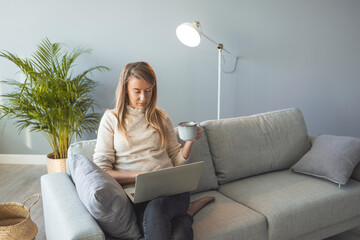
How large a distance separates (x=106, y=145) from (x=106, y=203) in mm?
464

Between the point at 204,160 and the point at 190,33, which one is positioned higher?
the point at 190,33

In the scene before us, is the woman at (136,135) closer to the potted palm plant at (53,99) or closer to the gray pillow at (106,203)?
the gray pillow at (106,203)

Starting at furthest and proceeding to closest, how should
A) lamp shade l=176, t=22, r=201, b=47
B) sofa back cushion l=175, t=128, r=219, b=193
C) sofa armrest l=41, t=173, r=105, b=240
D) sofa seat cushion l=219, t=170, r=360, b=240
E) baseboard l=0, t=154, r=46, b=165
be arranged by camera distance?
baseboard l=0, t=154, r=46, b=165, lamp shade l=176, t=22, r=201, b=47, sofa back cushion l=175, t=128, r=219, b=193, sofa seat cushion l=219, t=170, r=360, b=240, sofa armrest l=41, t=173, r=105, b=240

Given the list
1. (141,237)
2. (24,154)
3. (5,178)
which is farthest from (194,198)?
(24,154)

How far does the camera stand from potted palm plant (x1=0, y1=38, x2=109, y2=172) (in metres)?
3.09

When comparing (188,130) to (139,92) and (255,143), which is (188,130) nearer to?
(139,92)

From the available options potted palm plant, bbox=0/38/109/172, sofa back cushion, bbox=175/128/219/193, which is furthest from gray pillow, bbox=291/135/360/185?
potted palm plant, bbox=0/38/109/172

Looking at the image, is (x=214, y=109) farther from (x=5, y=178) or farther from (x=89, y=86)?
(x=5, y=178)

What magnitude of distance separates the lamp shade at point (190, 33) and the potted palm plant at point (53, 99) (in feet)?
3.08

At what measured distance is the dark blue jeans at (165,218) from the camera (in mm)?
1477

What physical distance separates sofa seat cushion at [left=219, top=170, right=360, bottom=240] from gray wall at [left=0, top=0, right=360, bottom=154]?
5.04ft

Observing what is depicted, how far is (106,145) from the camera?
72.9 inches

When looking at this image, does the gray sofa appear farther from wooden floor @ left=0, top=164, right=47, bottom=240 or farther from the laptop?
wooden floor @ left=0, top=164, right=47, bottom=240

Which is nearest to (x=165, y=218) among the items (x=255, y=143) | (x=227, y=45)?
(x=255, y=143)
